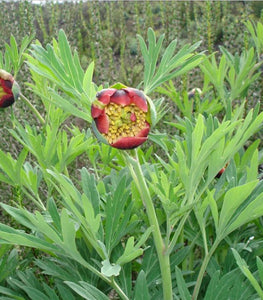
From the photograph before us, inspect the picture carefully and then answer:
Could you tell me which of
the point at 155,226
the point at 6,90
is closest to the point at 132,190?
the point at 155,226

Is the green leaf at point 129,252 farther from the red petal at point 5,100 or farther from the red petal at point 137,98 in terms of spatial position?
the red petal at point 5,100

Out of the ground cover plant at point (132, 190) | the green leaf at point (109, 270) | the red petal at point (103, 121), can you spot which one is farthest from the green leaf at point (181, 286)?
the red petal at point (103, 121)

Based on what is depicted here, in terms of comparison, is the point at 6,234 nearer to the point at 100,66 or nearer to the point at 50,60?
the point at 50,60

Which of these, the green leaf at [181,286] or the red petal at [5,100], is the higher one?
the red petal at [5,100]

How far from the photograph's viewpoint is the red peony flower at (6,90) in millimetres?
817

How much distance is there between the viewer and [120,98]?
576 mm

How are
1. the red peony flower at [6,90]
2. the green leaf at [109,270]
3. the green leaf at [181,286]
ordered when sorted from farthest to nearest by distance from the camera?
1. the red peony flower at [6,90]
2. the green leaf at [181,286]
3. the green leaf at [109,270]

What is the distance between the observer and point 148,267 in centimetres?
77

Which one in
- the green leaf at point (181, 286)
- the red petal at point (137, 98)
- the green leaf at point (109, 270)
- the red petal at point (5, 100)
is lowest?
the green leaf at point (181, 286)

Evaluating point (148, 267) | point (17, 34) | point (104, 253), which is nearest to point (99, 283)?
point (148, 267)

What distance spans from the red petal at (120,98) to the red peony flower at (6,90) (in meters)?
0.32

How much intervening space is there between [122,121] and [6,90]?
322 millimetres

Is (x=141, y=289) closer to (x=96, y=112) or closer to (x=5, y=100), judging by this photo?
(x=96, y=112)

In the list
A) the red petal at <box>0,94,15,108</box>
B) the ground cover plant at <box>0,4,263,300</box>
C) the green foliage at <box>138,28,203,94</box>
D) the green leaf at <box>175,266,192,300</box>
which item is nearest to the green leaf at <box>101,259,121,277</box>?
the ground cover plant at <box>0,4,263,300</box>
